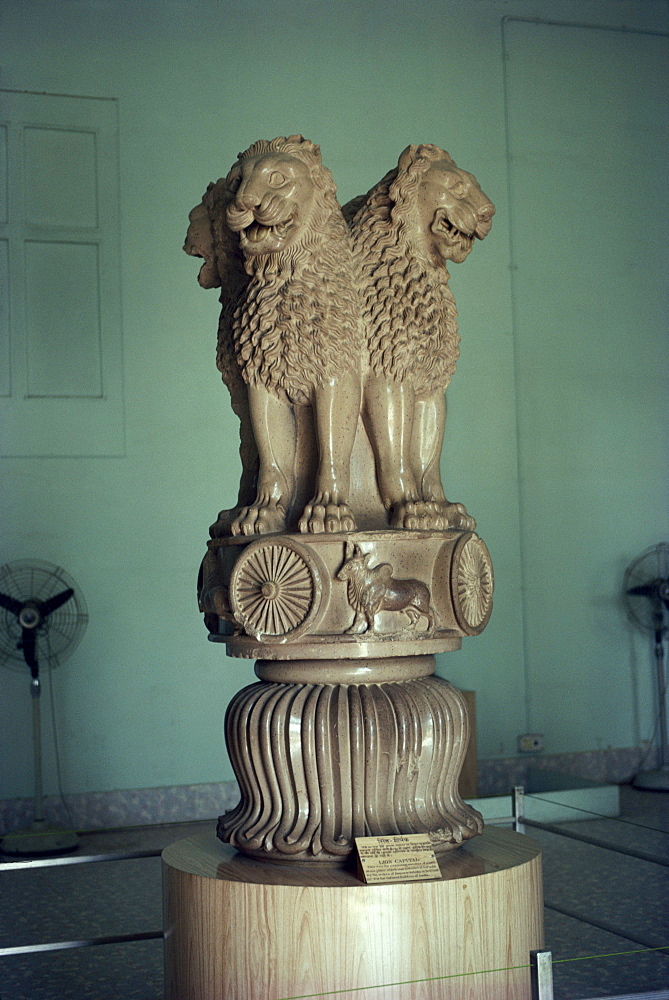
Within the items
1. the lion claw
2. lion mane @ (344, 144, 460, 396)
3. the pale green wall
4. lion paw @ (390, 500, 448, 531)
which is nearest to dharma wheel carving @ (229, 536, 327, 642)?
the lion claw

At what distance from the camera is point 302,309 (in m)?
2.49

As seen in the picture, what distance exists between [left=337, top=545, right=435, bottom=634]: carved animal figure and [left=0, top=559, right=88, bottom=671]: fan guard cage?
343 cm

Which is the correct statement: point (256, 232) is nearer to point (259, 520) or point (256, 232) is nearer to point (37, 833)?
point (259, 520)

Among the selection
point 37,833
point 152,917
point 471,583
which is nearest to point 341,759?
point 471,583

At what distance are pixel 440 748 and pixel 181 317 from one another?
13.1 ft

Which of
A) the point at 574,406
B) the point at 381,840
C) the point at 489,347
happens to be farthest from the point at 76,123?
the point at 381,840

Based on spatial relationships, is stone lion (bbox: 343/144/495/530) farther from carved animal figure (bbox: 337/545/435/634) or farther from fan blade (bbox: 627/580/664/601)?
fan blade (bbox: 627/580/664/601)

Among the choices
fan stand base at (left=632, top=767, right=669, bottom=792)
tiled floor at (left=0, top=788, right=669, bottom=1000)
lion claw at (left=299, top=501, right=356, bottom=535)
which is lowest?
fan stand base at (left=632, top=767, right=669, bottom=792)

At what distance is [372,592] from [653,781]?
4584mm

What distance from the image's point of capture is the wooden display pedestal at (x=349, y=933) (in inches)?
85.5

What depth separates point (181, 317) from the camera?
5.96 metres

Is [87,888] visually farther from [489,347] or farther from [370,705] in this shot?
[489,347]

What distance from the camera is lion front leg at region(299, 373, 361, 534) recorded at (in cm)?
247

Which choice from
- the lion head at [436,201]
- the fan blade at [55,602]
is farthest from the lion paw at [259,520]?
the fan blade at [55,602]
